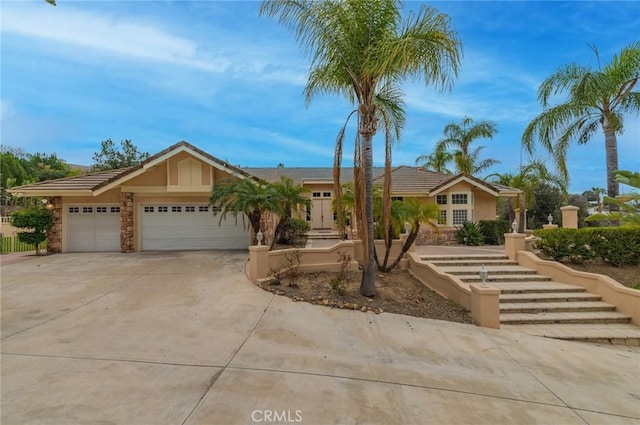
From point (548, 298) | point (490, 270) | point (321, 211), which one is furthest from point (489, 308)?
point (321, 211)

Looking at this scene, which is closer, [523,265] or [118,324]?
[118,324]

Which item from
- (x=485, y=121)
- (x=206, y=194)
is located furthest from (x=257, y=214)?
(x=485, y=121)

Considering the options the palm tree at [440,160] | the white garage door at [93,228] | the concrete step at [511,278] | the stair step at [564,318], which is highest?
the palm tree at [440,160]

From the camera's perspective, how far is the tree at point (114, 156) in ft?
107

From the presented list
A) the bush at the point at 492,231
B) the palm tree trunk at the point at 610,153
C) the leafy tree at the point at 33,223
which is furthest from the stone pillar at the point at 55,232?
the palm tree trunk at the point at 610,153

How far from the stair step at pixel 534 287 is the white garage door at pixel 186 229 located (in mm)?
10642

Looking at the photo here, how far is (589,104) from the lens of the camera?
10.9 m

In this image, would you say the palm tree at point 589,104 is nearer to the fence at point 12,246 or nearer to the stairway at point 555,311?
the stairway at point 555,311

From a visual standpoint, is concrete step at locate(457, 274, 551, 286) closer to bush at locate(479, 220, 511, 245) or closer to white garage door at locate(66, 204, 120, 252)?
bush at locate(479, 220, 511, 245)

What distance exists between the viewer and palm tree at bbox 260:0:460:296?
6422mm

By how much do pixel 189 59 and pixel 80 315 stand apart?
9.74 metres

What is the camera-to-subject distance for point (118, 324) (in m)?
5.71

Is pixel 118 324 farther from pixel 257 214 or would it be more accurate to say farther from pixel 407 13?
pixel 407 13

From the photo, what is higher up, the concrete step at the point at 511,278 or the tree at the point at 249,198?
the tree at the point at 249,198
